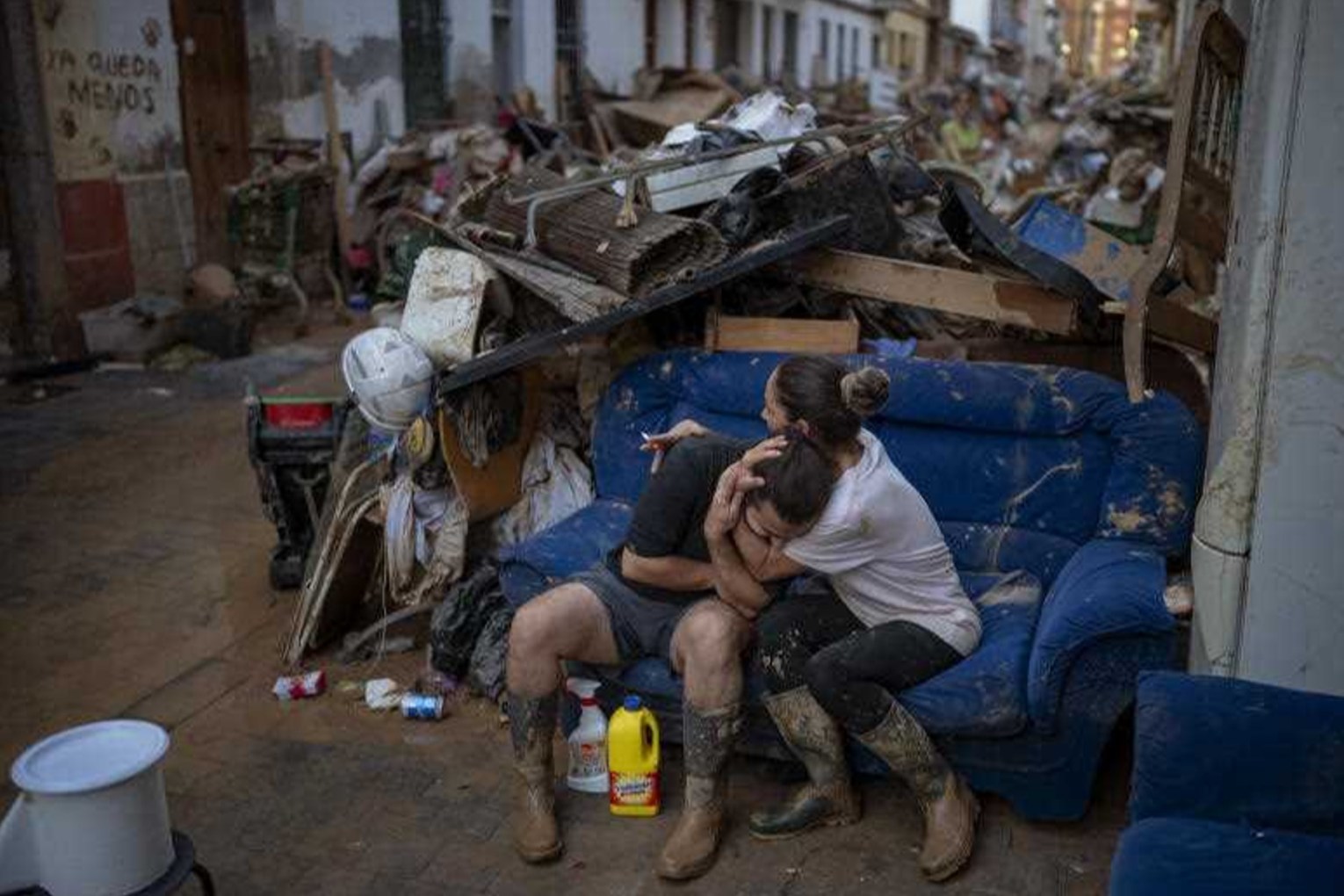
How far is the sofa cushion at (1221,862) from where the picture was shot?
235 cm

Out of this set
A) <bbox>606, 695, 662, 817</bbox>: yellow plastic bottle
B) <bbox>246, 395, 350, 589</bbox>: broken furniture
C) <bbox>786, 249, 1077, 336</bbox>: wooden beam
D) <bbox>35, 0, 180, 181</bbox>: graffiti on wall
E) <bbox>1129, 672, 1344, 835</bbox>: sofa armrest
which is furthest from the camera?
<bbox>35, 0, 180, 181</bbox>: graffiti on wall

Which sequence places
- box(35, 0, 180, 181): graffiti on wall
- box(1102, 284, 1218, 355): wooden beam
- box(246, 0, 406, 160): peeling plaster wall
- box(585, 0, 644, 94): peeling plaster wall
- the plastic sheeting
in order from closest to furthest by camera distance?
box(1102, 284, 1218, 355): wooden beam, the plastic sheeting, box(35, 0, 180, 181): graffiti on wall, box(246, 0, 406, 160): peeling plaster wall, box(585, 0, 644, 94): peeling plaster wall

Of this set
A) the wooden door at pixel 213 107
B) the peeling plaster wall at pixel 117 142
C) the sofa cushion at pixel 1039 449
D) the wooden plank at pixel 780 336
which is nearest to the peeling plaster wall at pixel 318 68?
the wooden door at pixel 213 107

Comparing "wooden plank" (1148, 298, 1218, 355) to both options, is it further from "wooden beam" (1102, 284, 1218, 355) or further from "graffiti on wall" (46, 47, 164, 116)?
"graffiti on wall" (46, 47, 164, 116)

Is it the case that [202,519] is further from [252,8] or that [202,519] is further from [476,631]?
[252,8]

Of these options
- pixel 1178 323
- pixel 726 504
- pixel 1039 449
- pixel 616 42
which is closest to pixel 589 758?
pixel 726 504

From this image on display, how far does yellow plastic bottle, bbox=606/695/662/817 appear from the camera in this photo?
3.62 metres

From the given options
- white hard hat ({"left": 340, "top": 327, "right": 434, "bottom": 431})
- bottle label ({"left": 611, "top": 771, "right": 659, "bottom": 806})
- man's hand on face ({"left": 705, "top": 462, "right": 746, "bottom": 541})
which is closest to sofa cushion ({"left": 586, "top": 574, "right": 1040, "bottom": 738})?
bottle label ({"left": 611, "top": 771, "right": 659, "bottom": 806})

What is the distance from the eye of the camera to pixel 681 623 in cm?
359

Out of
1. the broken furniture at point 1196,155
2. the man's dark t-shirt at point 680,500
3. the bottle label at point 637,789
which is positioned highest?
the broken furniture at point 1196,155

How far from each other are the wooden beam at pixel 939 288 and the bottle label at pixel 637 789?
2098mm

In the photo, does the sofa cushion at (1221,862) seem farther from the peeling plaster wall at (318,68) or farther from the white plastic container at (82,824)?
the peeling plaster wall at (318,68)

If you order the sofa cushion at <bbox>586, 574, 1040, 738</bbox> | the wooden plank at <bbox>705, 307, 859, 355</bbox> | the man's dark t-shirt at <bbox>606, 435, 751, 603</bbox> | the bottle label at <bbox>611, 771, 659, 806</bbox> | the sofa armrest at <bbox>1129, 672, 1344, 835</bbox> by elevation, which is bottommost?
the bottle label at <bbox>611, 771, 659, 806</bbox>

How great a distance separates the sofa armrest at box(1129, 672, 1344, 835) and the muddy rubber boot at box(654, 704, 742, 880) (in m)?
1.17
